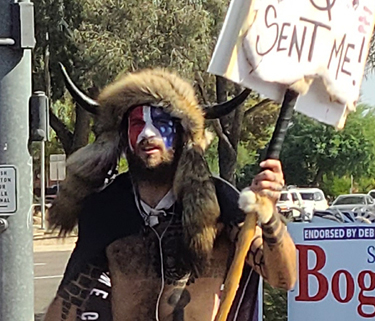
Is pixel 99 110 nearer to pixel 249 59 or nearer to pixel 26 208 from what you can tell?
pixel 249 59

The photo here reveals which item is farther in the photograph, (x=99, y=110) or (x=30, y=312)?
(x=30, y=312)

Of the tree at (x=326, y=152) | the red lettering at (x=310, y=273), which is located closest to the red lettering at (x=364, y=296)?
the red lettering at (x=310, y=273)

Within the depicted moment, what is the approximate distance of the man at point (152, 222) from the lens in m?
3.38

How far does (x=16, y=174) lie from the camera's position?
509 centimetres

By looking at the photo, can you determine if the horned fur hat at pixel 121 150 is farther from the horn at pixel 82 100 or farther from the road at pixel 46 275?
the road at pixel 46 275

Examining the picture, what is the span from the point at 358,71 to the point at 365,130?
142ft

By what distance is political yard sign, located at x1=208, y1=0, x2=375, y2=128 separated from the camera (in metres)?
3.19

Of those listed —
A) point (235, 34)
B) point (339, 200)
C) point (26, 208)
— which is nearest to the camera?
point (235, 34)

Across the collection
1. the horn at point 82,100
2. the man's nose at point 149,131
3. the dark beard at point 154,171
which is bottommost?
the dark beard at point 154,171

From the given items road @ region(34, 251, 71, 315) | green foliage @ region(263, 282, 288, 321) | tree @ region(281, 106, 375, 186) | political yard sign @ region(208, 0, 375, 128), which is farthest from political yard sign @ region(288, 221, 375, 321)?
tree @ region(281, 106, 375, 186)

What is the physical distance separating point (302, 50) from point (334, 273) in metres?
2.53

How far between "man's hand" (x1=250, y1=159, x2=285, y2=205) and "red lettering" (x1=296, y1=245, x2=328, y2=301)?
2384mm

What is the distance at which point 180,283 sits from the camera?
3396 millimetres

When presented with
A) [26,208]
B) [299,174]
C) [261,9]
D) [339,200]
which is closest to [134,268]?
[261,9]
